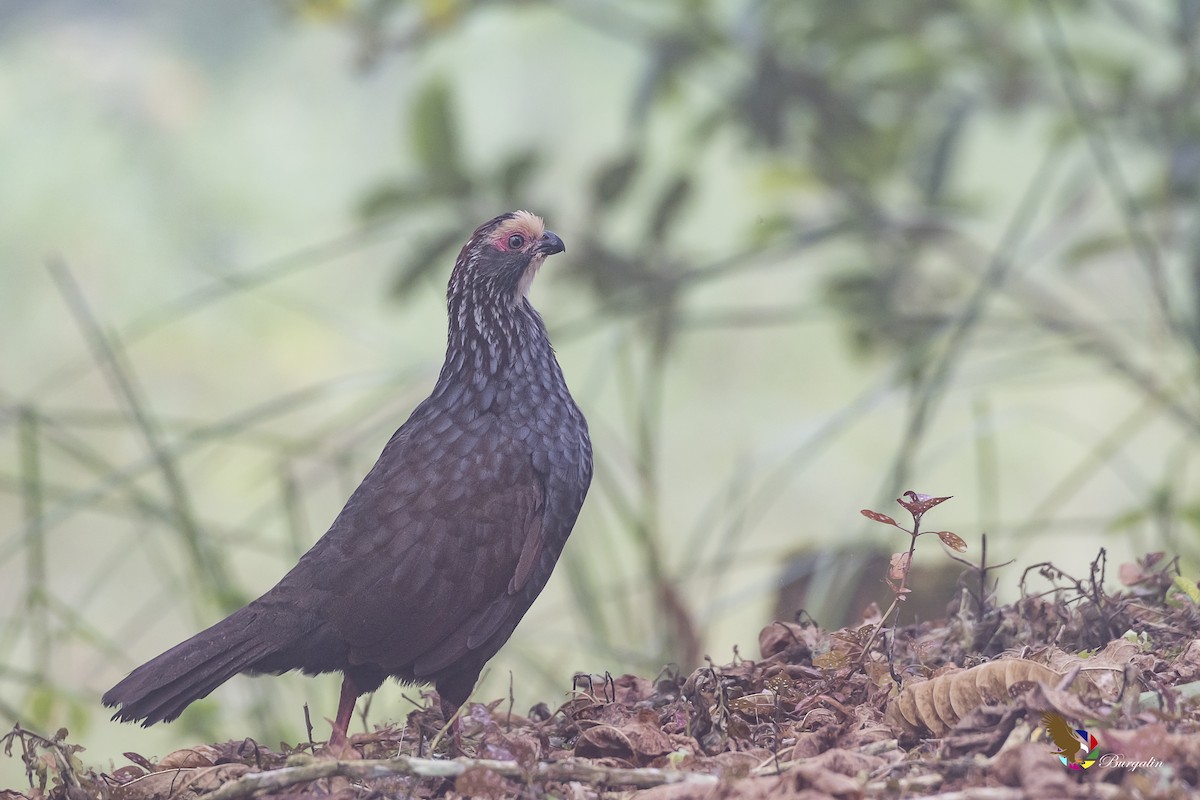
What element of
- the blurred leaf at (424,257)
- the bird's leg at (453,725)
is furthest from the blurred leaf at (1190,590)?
the blurred leaf at (424,257)

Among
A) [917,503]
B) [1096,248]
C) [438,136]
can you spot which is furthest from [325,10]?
[917,503]

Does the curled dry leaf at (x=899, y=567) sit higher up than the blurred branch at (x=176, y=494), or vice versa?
the blurred branch at (x=176, y=494)

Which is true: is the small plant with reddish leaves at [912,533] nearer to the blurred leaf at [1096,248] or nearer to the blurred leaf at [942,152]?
the blurred leaf at [1096,248]

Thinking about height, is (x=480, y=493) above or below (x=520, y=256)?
below

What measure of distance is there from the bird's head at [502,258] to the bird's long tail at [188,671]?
105cm

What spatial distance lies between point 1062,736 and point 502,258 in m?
1.92

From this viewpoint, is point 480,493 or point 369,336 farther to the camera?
point 369,336

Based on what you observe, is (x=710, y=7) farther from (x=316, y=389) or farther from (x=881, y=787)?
(x=881, y=787)

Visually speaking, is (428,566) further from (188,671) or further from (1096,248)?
(1096,248)

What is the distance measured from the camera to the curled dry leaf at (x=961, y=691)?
1.98 metres

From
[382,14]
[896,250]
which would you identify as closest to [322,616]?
[382,14]

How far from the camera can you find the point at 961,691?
200cm

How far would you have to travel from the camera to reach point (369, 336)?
441 cm

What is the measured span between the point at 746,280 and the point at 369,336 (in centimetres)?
517
